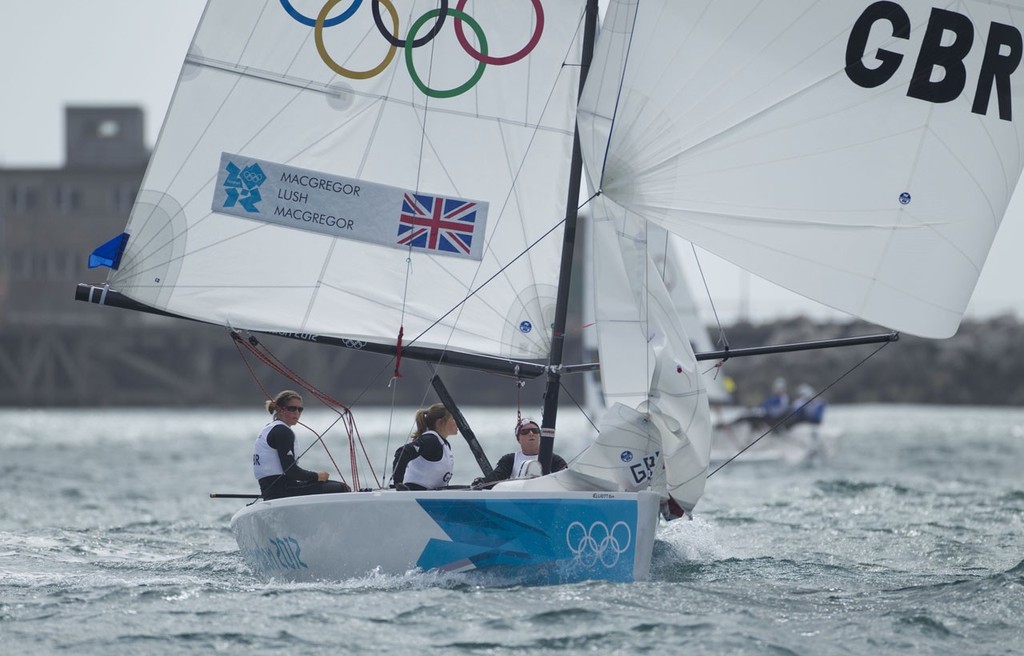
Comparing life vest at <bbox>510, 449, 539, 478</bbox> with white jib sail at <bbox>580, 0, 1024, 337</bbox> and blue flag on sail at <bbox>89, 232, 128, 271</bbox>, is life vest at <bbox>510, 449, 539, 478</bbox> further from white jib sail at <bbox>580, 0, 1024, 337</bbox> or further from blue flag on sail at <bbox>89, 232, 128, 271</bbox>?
blue flag on sail at <bbox>89, 232, 128, 271</bbox>

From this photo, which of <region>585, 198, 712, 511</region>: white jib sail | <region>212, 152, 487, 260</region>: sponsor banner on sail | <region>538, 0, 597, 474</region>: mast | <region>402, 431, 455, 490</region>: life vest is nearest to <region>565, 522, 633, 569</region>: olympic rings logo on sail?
<region>585, 198, 712, 511</region>: white jib sail

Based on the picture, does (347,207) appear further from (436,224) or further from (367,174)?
(436,224)

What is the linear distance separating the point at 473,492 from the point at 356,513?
792 millimetres

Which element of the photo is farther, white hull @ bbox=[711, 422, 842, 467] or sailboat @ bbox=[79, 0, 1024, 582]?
white hull @ bbox=[711, 422, 842, 467]

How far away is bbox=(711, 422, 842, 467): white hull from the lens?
24297 millimetres

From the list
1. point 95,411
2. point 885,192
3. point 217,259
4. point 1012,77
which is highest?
point 1012,77

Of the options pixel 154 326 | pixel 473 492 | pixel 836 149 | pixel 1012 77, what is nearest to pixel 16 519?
pixel 473 492

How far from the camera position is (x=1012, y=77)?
947 cm

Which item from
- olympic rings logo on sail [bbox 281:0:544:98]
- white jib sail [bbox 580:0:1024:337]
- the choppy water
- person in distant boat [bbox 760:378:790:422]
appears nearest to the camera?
the choppy water

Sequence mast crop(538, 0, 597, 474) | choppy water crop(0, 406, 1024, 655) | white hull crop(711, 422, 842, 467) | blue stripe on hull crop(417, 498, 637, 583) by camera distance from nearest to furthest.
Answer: choppy water crop(0, 406, 1024, 655), blue stripe on hull crop(417, 498, 637, 583), mast crop(538, 0, 597, 474), white hull crop(711, 422, 842, 467)

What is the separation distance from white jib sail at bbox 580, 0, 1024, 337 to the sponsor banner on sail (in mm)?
1263

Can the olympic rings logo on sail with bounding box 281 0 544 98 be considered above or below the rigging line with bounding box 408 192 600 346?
above

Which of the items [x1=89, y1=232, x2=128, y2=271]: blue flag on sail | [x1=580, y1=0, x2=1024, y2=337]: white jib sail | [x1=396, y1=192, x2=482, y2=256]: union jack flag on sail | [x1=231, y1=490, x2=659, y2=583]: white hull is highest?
[x1=580, y1=0, x2=1024, y2=337]: white jib sail

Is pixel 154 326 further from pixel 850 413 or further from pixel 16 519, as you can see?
pixel 16 519
